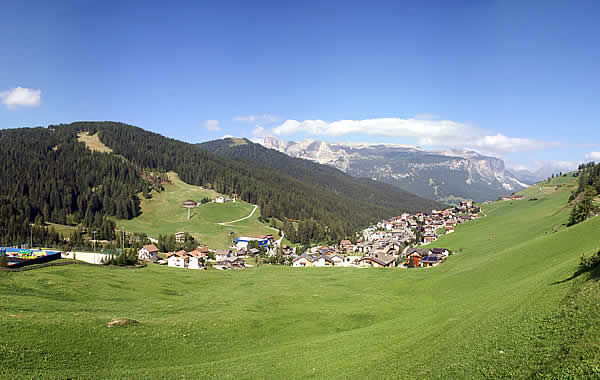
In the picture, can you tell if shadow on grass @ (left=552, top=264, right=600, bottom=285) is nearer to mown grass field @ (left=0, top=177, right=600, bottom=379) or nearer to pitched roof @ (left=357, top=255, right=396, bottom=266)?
mown grass field @ (left=0, top=177, right=600, bottom=379)

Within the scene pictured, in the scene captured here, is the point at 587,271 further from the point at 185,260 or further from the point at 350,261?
the point at 185,260

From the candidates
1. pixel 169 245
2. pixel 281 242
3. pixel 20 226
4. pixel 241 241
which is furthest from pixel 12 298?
pixel 281 242

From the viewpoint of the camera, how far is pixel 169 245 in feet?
472

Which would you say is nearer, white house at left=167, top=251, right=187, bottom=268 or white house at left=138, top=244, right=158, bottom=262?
white house at left=167, top=251, right=187, bottom=268

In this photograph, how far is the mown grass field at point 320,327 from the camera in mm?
19969

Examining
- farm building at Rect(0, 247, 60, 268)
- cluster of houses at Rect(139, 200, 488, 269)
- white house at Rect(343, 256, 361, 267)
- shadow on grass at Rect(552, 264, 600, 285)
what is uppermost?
Answer: shadow on grass at Rect(552, 264, 600, 285)

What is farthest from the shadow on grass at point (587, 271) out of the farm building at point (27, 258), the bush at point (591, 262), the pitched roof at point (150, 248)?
the pitched roof at point (150, 248)

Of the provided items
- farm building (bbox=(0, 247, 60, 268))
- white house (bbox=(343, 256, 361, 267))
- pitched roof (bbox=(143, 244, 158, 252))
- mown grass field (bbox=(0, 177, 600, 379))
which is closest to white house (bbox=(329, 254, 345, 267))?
white house (bbox=(343, 256, 361, 267))

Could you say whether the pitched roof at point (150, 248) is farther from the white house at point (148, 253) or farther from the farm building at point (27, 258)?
the farm building at point (27, 258)

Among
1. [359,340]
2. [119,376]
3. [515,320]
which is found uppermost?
[515,320]

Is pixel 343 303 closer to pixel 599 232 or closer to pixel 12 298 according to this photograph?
pixel 599 232

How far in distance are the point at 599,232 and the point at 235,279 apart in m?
69.7

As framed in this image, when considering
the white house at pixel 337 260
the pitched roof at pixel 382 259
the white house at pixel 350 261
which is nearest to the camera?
the pitched roof at pixel 382 259

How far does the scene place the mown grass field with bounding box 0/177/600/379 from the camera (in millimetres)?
19969
